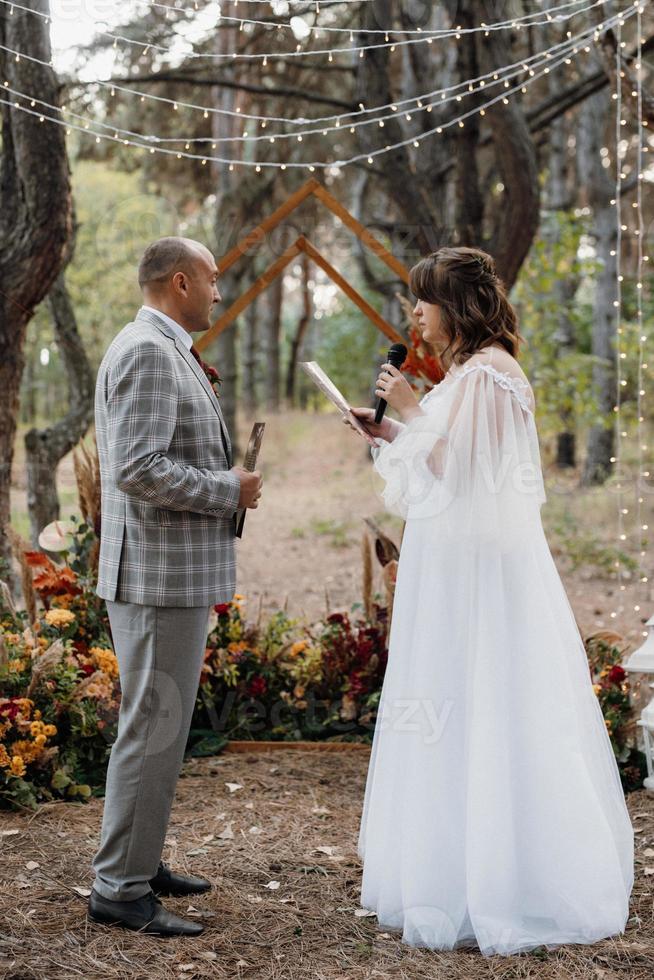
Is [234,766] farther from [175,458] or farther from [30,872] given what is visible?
[175,458]

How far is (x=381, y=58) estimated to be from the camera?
8.52 meters

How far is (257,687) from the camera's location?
5.11 metres

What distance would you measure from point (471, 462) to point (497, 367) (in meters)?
0.30

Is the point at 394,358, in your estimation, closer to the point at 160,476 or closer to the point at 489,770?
the point at 160,476

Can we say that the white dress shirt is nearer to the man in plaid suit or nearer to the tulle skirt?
the man in plaid suit

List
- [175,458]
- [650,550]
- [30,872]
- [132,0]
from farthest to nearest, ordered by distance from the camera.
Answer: [650,550], [132,0], [30,872], [175,458]

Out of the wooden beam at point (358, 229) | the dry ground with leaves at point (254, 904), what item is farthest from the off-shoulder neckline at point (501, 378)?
the wooden beam at point (358, 229)

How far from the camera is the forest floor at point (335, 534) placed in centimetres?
830

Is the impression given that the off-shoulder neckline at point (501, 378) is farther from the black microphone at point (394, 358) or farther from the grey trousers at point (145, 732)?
the grey trousers at point (145, 732)

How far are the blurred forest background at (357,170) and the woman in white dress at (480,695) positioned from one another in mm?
1889

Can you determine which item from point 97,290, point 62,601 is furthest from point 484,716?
point 97,290

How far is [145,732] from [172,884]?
2.44 feet

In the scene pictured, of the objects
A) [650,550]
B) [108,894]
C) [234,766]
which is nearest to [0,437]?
[234,766]

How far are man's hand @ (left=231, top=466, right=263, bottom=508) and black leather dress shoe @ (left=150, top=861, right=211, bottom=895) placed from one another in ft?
4.27
